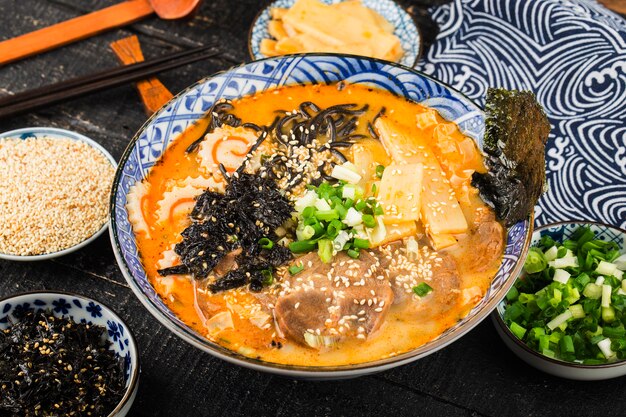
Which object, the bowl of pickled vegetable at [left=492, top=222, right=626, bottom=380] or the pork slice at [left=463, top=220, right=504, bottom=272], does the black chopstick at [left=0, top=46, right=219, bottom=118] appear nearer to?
the pork slice at [left=463, top=220, right=504, bottom=272]

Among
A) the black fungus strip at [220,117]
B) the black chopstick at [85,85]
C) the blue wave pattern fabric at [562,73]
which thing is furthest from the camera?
the black chopstick at [85,85]

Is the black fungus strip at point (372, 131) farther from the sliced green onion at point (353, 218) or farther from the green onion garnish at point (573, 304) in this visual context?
the green onion garnish at point (573, 304)

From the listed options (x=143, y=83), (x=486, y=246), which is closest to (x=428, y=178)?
(x=486, y=246)

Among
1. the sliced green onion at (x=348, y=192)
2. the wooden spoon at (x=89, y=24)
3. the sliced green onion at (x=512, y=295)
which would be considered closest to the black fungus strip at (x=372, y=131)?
the sliced green onion at (x=348, y=192)

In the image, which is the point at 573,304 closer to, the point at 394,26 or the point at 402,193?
the point at 402,193

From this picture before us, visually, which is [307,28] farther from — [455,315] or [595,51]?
[455,315]

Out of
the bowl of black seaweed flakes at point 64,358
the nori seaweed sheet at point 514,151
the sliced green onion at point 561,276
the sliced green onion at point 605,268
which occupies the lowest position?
the bowl of black seaweed flakes at point 64,358
